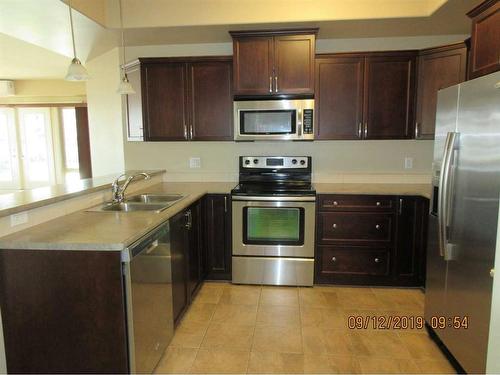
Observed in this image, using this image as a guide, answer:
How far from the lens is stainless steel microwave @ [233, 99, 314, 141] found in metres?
3.14

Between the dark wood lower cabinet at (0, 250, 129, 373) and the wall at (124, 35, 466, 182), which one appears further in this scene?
the wall at (124, 35, 466, 182)

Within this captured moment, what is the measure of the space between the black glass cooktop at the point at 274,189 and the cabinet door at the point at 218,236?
177mm

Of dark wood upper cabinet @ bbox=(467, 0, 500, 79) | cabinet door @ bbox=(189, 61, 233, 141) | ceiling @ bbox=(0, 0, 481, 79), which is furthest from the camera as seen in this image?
cabinet door @ bbox=(189, 61, 233, 141)

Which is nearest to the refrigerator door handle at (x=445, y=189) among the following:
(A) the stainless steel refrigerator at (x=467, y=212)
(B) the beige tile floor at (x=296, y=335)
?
(A) the stainless steel refrigerator at (x=467, y=212)

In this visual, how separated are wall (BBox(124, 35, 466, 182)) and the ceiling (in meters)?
0.12

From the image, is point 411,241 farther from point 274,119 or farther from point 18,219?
point 18,219

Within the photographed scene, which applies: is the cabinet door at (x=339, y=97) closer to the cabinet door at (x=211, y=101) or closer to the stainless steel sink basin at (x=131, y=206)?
the cabinet door at (x=211, y=101)

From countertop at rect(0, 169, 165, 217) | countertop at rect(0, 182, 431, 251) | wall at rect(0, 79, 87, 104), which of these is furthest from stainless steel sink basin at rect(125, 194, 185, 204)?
wall at rect(0, 79, 87, 104)

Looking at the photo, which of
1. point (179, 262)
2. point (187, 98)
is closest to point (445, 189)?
point (179, 262)

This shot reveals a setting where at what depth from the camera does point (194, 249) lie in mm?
2801

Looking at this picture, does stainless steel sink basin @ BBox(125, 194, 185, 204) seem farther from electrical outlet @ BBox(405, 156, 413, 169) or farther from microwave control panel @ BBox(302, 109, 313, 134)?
electrical outlet @ BBox(405, 156, 413, 169)

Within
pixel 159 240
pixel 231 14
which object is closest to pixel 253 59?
pixel 231 14

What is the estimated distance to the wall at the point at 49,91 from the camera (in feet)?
20.5

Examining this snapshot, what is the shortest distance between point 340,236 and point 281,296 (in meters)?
0.74
